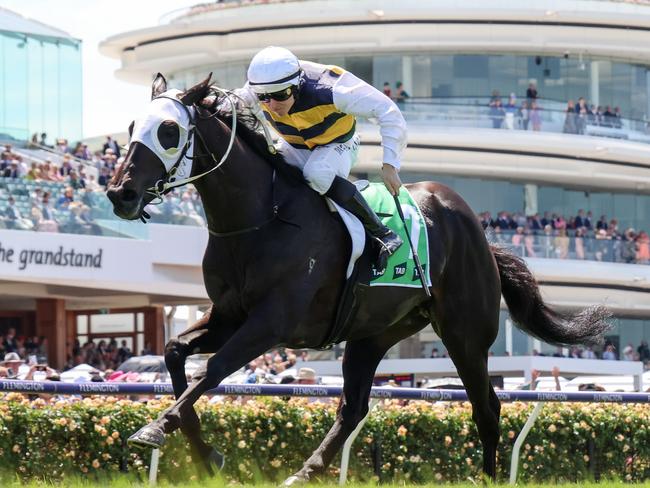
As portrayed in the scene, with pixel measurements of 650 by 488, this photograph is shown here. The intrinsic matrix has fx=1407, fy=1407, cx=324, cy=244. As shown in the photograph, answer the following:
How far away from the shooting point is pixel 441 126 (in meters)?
35.7

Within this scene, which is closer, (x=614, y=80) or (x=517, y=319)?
(x=517, y=319)

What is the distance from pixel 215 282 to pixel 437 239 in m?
1.51

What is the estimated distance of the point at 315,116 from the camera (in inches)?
271

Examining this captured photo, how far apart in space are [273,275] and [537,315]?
2.58 meters

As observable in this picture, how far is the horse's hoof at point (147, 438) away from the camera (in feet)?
18.4

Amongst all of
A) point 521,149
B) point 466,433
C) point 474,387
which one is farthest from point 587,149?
point 474,387

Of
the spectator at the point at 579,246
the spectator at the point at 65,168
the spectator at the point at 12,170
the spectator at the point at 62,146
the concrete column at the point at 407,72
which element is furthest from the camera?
the concrete column at the point at 407,72

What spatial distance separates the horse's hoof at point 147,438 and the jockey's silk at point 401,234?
168cm

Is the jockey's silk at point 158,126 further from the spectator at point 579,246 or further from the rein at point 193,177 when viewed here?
the spectator at point 579,246

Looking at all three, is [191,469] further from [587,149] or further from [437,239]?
[587,149]

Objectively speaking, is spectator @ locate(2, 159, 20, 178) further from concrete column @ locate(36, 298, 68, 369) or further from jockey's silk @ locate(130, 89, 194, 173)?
jockey's silk @ locate(130, 89, 194, 173)

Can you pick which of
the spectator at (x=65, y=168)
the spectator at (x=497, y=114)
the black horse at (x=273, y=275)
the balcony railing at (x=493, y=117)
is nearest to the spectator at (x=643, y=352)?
the balcony railing at (x=493, y=117)

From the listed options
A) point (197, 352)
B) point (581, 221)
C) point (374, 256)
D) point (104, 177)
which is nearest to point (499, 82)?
point (581, 221)

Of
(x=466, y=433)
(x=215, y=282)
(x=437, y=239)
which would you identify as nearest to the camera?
(x=215, y=282)
